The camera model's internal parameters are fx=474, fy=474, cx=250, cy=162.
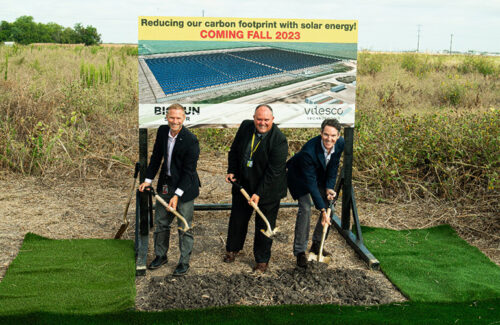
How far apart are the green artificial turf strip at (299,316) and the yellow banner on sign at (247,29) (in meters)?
2.76

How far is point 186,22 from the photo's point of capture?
4980 mm

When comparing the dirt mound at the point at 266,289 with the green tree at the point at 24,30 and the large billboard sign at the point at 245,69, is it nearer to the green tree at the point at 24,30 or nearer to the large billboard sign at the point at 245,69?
the large billboard sign at the point at 245,69

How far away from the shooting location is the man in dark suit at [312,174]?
4727mm

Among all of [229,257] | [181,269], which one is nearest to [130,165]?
[229,257]

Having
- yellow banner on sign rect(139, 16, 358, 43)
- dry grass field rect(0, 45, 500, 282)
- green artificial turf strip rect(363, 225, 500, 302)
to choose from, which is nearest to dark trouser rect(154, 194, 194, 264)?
dry grass field rect(0, 45, 500, 282)

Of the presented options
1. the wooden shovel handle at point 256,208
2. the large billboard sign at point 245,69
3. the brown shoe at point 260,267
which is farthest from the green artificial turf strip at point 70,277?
the large billboard sign at point 245,69

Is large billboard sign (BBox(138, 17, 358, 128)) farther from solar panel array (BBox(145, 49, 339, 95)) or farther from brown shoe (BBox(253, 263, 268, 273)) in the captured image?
brown shoe (BBox(253, 263, 268, 273))

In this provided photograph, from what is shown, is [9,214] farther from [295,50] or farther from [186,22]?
[295,50]

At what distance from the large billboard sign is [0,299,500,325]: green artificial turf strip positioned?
2.07 m

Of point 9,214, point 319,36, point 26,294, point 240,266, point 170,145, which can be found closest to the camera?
point 26,294

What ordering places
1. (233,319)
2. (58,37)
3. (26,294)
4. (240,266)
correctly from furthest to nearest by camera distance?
(58,37)
(240,266)
(26,294)
(233,319)

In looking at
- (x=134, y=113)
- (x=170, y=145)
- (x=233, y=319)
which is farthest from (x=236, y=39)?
(x=134, y=113)

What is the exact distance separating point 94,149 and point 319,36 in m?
5.37

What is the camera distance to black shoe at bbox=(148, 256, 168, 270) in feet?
15.8
